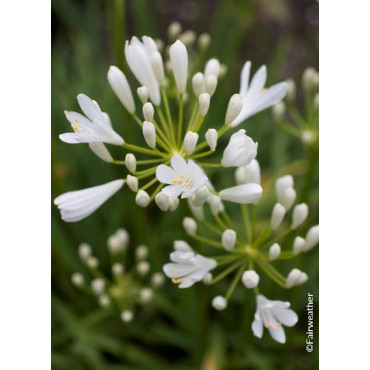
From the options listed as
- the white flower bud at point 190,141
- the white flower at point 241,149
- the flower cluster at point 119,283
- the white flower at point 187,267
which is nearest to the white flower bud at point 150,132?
the white flower bud at point 190,141

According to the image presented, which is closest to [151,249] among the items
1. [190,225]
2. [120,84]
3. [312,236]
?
[190,225]

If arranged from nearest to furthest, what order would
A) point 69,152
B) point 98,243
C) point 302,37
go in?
point 98,243, point 69,152, point 302,37

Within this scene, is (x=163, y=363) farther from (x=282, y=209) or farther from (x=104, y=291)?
(x=282, y=209)

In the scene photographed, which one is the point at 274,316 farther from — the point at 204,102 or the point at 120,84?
the point at 120,84

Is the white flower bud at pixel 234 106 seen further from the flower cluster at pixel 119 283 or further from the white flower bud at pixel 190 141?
the flower cluster at pixel 119 283

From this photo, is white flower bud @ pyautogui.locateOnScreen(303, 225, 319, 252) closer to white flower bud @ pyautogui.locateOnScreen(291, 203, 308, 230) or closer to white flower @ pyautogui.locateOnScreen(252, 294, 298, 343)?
white flower bud @ pyautogui.locateOnScreen(291, 203, 308, 230)

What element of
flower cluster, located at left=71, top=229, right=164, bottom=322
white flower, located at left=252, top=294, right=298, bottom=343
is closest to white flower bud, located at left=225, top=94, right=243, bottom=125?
white flower, located at left=252, top=294, right=298, bottom=343

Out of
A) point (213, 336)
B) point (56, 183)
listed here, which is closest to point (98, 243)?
point (56, 183)
